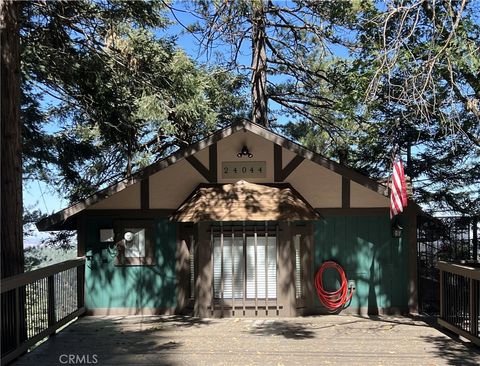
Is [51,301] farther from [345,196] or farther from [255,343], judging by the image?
[345,196]

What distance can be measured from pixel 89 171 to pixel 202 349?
11.8 meters

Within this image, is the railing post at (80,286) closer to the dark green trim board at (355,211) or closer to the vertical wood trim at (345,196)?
the dark green trim board at (355,211)

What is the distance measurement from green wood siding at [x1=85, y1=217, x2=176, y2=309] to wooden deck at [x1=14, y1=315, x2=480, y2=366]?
2.02ft

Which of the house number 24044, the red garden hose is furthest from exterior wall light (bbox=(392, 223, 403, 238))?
the house number 24044

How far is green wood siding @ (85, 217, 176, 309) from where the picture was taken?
9859mm

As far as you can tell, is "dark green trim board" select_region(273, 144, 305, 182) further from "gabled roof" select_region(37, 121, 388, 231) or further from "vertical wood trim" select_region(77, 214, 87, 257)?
"vertical wood trim" select_region(77, 214, 87, 257)

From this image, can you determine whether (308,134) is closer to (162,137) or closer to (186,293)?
(162,137)

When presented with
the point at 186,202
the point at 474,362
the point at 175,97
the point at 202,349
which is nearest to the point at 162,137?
the point at 175,97

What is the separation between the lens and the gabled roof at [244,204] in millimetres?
8906

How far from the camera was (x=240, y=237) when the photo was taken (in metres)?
9.56

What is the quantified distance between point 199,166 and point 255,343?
4.01 m

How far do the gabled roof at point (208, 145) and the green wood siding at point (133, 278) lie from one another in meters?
0.88

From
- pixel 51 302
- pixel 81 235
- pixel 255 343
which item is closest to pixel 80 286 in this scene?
pixel 81 235

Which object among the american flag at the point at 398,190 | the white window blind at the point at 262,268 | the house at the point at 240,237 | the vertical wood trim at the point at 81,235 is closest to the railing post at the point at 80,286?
the house at the point at 240,237
